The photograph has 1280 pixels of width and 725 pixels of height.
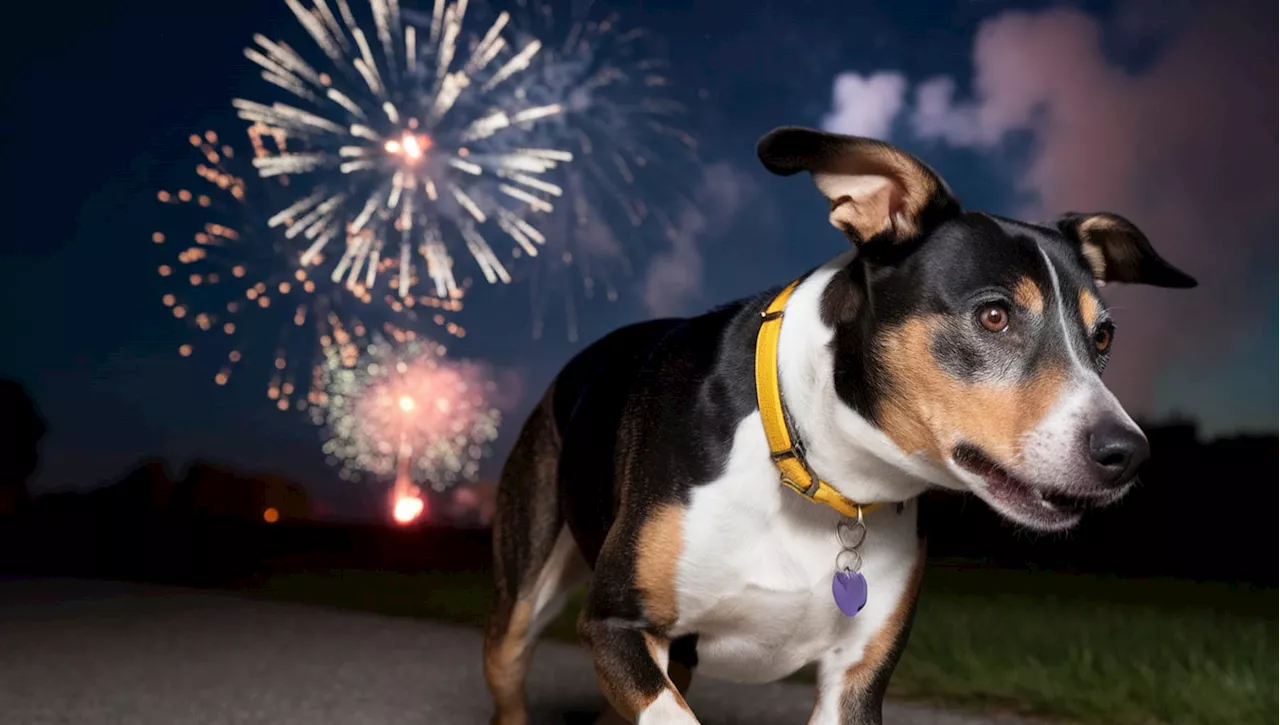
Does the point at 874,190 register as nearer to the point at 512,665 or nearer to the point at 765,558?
the point at 765,558

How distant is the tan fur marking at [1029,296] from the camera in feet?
10.2

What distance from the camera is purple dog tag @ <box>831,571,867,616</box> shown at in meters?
3.44

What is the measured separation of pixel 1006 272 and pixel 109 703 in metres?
4.63

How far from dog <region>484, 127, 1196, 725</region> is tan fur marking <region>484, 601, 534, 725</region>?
951mm

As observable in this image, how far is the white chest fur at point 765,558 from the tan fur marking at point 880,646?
0.07 ft

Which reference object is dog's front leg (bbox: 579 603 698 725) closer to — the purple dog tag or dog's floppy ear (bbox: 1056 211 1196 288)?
the purple dog tag

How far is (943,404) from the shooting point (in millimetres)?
3096

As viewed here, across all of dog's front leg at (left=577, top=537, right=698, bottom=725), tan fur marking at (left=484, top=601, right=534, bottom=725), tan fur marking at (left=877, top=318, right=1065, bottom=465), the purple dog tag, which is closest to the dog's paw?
dog's front leg at (left=577, top=537, right=698, bottom=725)

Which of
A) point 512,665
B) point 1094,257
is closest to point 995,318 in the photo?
point 1094,257

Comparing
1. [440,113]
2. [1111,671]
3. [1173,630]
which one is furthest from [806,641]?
[440,113]

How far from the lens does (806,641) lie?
362 cm

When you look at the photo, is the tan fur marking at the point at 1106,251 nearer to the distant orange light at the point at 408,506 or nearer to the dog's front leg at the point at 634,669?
the dog's front leg at the point at 634,669

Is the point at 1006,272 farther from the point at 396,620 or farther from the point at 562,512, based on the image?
the point at 396,620

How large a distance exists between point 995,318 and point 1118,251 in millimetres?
946
